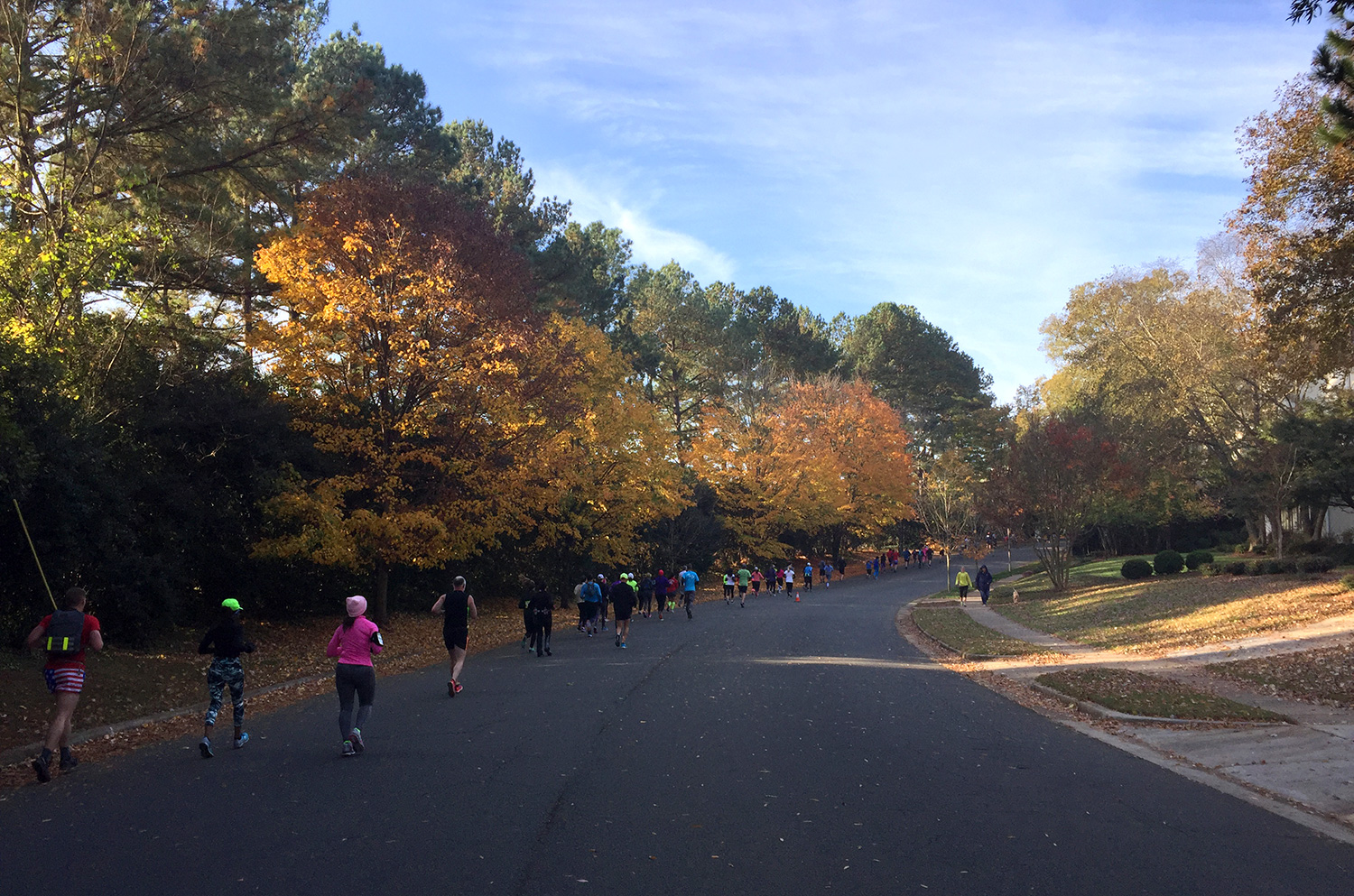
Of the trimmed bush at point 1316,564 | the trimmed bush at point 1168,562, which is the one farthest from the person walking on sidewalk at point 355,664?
the trimmed bush at point 1168,562

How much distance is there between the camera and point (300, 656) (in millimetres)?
18500

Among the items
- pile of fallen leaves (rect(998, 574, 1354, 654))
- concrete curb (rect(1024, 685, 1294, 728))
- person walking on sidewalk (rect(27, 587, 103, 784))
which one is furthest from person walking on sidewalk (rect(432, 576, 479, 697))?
pile of fallen leaves (rect(998, 574, 1354, 654))

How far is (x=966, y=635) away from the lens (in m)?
23.9

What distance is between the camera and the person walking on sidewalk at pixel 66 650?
884 centimetres

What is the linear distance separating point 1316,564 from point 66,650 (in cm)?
2812

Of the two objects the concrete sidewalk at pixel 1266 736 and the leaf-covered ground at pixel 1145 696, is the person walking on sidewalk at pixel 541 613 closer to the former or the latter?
the concrete sidewalk at pixel 1266 736

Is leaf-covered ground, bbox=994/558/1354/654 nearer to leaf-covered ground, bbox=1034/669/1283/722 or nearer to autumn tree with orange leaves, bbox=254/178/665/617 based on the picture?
leaf-covered ground, bbox=1034/669/1283/722

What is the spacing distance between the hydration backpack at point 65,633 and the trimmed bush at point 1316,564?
2798 cm

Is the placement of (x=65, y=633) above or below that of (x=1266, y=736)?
above

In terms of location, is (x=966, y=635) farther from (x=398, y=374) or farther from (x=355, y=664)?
(x=355, y=664)

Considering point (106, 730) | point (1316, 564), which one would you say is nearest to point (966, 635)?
point (1316, 564)

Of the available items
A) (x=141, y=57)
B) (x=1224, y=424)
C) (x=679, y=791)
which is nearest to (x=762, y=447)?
(x=1224, y=424)

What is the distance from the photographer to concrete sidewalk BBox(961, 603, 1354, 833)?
836cm

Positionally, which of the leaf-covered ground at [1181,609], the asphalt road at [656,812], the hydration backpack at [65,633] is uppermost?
the hydration backpack at [65,633]
